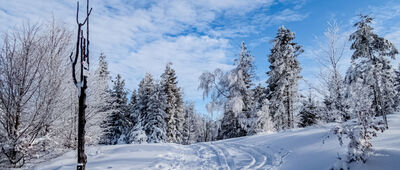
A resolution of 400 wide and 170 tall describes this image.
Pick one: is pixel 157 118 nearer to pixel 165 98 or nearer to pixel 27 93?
pixel 165 98

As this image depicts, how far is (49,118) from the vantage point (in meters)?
7.45

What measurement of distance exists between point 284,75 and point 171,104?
561 inches

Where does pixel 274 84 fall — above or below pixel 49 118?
above

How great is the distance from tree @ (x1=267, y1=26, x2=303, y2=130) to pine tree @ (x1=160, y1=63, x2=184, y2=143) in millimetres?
12482

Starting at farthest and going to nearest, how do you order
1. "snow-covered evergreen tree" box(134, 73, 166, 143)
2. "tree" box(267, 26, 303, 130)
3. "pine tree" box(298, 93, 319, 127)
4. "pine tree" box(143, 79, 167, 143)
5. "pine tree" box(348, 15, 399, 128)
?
"pine tree" box(143, 79, 167, 143), "snow-covered evergreen tree" box(134, 73, 166, 143), "pine tree" box(298, 93, 319, 127), "tree" box(267, 26, 303, 130), "pine tree" box(348, 15, 399, 128)

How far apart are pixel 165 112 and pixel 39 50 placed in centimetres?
2067

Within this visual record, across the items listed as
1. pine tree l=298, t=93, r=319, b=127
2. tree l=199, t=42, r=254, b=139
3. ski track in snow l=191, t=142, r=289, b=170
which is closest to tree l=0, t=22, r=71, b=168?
ski track in snow l=191, t=142, r=289, b=170

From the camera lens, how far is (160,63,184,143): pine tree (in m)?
27.8

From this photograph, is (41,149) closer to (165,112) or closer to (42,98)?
(42,98)

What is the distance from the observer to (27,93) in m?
7.16

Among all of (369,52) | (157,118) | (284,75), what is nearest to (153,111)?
(157,118)

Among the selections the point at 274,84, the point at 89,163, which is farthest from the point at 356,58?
the point at 89,163

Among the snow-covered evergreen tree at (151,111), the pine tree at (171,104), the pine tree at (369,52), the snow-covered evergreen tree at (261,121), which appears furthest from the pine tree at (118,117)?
the pine tree at (369,52)

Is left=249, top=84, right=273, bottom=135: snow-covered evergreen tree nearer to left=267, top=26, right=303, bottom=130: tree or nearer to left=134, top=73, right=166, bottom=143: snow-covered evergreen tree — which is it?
left=267, top=26, right=303, bottom=130: tree
